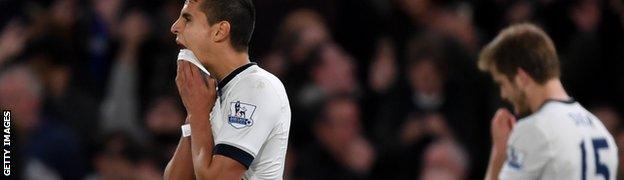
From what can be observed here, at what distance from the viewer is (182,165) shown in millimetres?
4676

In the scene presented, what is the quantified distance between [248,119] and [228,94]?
0.15 metres

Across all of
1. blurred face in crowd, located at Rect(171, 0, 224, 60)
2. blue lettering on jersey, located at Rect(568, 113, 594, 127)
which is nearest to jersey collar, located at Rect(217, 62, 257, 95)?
blurred face in crowd, located at Rect(171, 0, 224, 60)

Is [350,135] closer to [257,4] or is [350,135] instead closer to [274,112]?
[257,4]

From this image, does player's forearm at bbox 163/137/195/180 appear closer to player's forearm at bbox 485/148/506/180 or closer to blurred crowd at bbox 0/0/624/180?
player's forearm at bbox 485/148/506/180

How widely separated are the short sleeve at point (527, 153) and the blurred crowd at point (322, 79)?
3.15m

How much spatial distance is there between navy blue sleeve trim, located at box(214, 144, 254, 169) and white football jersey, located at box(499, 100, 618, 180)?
1.22 m

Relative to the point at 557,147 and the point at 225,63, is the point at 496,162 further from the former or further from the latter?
the point at 225,63

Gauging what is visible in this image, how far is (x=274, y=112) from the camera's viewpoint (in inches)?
177

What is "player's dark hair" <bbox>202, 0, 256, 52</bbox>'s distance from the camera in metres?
4.54

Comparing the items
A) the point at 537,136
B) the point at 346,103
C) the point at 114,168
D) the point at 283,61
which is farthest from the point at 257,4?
the point at 537,136

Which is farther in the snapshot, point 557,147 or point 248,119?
point 557,147

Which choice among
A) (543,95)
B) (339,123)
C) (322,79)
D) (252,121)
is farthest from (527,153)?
(322,79)

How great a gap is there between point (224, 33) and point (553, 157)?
1385 millimetres

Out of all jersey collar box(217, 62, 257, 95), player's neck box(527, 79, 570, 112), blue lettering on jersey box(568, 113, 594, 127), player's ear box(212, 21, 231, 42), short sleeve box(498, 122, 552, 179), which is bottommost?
short sleeve box(498, 122, 552, 179)
